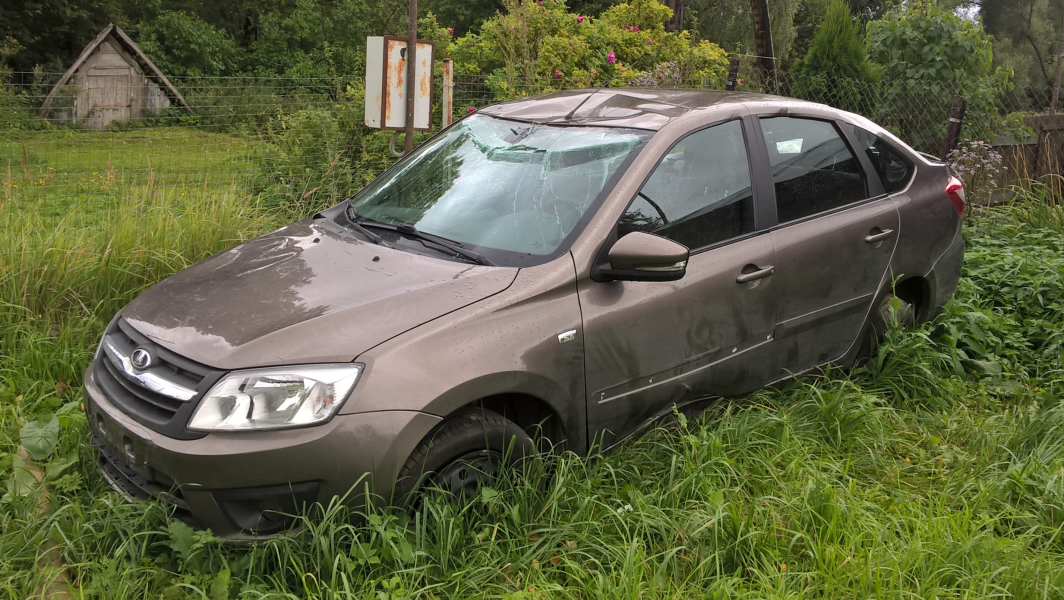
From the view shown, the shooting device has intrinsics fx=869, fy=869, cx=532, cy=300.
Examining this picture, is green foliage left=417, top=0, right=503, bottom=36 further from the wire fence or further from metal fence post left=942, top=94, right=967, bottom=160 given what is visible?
metal fence post left=942, top=94, right=967, bottom=160

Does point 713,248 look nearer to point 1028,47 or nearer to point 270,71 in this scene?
point 270,71

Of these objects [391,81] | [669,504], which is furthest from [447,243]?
[391,81]

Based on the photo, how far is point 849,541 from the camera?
2.85 m

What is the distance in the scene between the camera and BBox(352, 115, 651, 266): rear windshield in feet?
10.6

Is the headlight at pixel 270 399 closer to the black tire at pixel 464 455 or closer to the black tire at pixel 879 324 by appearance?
the black tire at pixel 464 455

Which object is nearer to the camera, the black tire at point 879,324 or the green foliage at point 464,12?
the black tire at point 879,324

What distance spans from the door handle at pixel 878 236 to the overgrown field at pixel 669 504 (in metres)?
0.56

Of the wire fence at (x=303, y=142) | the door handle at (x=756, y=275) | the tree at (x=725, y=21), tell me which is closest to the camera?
the door handle at (x=756, y=275)

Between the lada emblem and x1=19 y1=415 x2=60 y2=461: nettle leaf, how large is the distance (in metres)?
0.91

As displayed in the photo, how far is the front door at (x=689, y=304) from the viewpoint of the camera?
3146mm

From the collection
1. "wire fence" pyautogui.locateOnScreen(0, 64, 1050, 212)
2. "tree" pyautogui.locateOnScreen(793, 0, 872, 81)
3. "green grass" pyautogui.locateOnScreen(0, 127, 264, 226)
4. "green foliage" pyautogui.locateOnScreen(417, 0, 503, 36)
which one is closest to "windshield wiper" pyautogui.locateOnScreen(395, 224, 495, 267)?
"green grass" pyautogui.locateOnScreen(0, 127, 264, 226)

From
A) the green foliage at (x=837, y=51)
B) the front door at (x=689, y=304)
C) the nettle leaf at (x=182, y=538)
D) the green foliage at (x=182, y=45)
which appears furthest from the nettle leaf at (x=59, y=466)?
the green foliage at (x=182, y=45)

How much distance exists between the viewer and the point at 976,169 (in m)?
7.66

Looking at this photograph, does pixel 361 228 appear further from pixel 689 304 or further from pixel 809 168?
pixel 809 168
